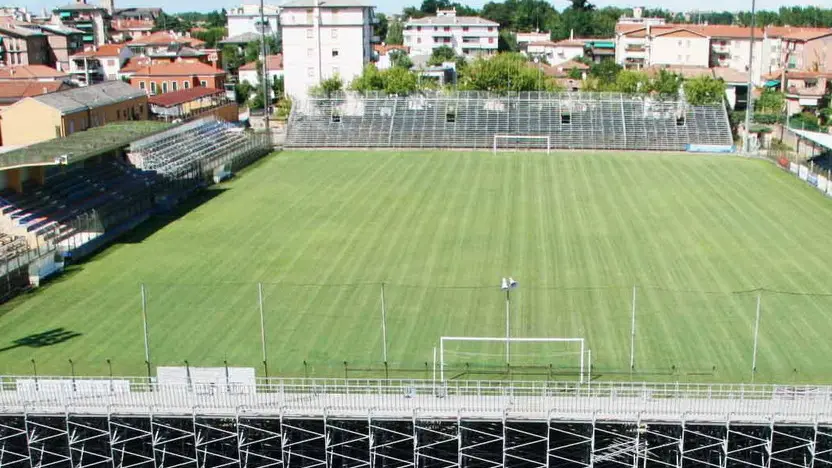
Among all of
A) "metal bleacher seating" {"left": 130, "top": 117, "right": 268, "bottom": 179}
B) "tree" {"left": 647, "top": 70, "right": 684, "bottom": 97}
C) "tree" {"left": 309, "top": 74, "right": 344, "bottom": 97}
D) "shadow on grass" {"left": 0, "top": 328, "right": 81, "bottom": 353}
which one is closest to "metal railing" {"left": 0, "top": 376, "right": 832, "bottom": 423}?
"shadow on grass" {"left": 0, "top": 328, "right": 81, "bottom": 353}

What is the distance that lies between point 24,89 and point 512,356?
1756 inches

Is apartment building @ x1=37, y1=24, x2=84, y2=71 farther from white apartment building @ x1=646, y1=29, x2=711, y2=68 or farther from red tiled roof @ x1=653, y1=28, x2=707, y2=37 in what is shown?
red tiled roof @ x1=653, y1=28, x2=707, y2=37

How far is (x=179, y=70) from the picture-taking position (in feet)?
245

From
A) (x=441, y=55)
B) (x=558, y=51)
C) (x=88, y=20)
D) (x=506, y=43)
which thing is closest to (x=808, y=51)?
(x=558, y=51)

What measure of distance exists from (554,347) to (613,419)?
5615 millimetres

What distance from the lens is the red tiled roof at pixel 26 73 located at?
68.7m

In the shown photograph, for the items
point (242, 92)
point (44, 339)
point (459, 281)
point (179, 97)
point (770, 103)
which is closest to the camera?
point (44, 339)

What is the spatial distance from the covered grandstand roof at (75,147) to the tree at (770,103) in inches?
1809

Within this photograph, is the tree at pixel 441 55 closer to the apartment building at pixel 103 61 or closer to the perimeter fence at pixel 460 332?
the apartment building at pixel 103 61

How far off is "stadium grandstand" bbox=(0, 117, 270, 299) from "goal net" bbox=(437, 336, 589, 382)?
13910 mm

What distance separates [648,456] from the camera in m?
18.9

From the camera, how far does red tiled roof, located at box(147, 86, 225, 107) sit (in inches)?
2258

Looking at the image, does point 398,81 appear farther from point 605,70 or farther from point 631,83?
point 605,70

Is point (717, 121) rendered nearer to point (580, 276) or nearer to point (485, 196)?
point (485, 196)
